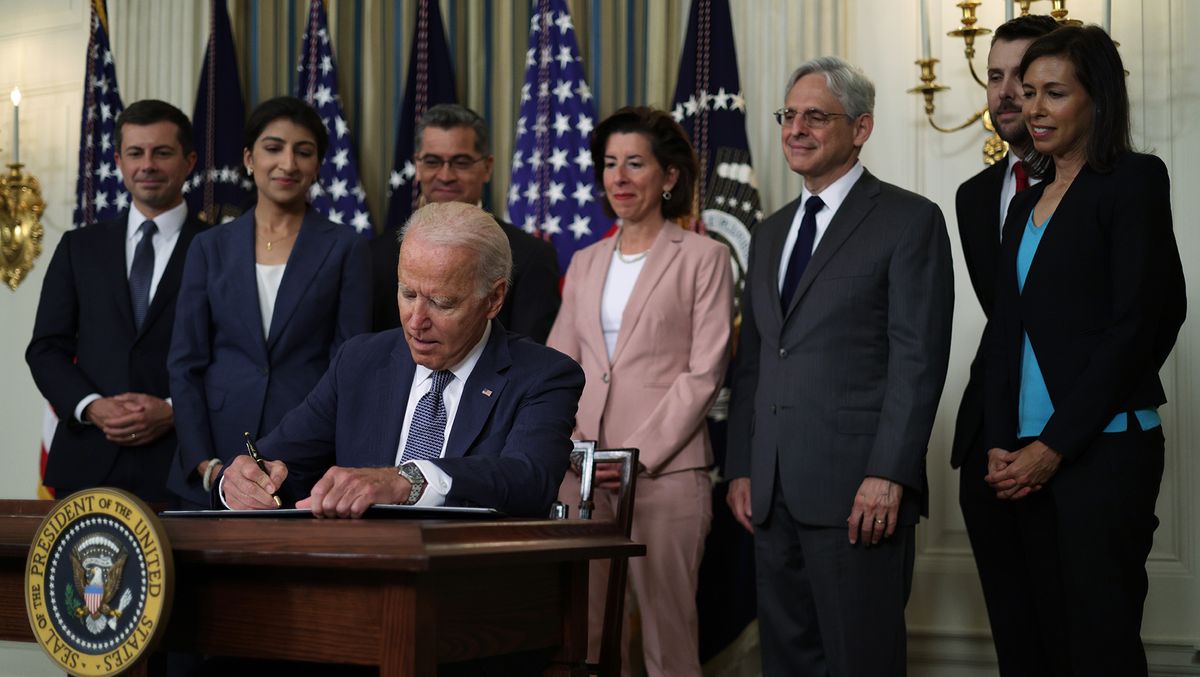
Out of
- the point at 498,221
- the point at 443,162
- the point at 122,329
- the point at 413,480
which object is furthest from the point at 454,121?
the point at 413,480

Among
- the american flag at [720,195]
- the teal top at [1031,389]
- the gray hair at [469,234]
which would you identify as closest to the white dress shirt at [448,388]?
the gray hair at [469,234]

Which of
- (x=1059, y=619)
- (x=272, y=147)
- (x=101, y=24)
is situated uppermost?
(x=101, y=24)

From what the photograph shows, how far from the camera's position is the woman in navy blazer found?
11.6 ft

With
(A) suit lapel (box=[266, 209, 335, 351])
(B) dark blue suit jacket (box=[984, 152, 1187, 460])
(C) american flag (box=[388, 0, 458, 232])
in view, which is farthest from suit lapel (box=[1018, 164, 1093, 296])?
(C) american flag (box=[388, 0, 458, 232])

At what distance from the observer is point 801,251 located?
3.46 metres

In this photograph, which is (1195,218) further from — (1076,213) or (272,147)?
(272,147)

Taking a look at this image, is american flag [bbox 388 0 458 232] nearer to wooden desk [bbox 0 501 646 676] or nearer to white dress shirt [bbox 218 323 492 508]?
white dress shirt [bbox 218 323 492 508]

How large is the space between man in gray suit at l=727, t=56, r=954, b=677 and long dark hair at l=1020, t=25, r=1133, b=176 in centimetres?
45

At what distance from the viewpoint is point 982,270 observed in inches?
136

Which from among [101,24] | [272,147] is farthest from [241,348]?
[101,24]

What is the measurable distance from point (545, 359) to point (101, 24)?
421 centimetres

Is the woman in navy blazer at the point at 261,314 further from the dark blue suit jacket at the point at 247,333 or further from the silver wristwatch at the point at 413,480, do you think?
the silver wristwatch at the point at 413,480

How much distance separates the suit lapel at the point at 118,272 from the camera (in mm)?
3988

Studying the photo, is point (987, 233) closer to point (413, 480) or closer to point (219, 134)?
point (413, 480)
